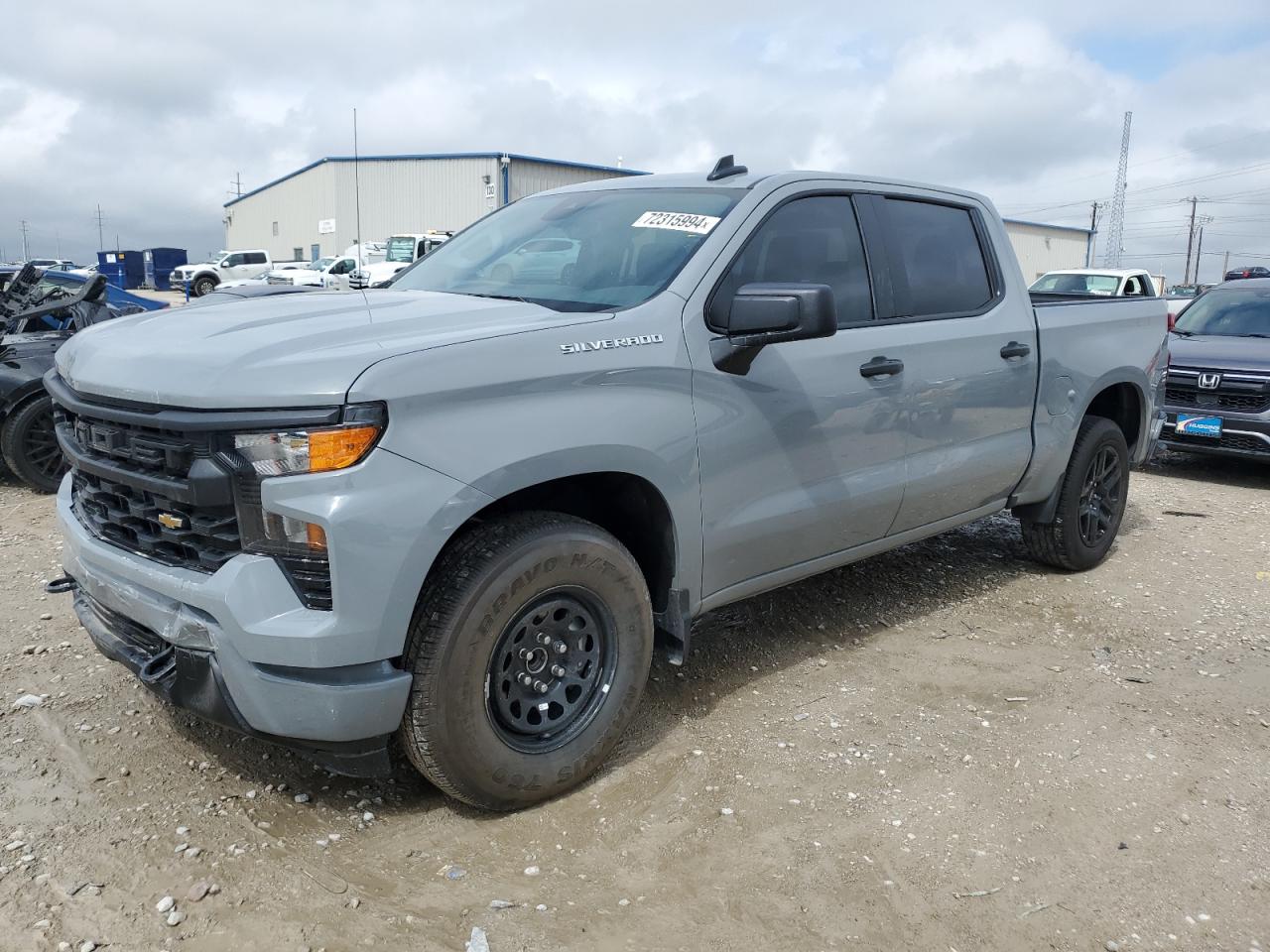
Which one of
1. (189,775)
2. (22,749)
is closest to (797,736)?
(189,775)

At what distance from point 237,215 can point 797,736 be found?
227 ft

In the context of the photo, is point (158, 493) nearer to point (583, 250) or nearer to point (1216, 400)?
point (583, 250)

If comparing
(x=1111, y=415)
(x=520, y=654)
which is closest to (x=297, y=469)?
(x=520, y=654)

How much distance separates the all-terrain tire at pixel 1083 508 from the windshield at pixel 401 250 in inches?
970

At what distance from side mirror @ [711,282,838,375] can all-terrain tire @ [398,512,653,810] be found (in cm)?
76

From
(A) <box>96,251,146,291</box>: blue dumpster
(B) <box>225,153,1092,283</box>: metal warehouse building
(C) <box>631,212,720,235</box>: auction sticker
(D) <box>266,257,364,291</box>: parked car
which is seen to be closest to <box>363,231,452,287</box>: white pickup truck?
(D) <box>266,257,364,291</box>: parked car

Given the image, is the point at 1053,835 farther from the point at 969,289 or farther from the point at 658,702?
the point at 969,289

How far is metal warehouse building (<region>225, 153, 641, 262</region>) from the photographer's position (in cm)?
4034

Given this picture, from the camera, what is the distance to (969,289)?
4.47 m

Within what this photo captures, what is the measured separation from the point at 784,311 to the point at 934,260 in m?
1.55

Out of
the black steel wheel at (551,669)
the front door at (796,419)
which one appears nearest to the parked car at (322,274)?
the front door at (796,419)

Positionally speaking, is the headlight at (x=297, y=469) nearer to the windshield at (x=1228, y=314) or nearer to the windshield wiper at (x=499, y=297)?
the windshield wiper at (x=499, y=297)

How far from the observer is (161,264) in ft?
161

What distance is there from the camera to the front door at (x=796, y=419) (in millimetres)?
3297
